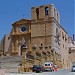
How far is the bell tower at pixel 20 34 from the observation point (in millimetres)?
54250

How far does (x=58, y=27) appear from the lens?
182 feet

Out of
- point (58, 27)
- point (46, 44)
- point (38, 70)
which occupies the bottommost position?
point (38, 70)

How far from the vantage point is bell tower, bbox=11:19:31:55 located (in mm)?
54250

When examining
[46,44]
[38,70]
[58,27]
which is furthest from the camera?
[58,27]

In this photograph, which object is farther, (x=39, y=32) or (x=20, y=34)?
(x=20, y=34)

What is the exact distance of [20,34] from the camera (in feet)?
181

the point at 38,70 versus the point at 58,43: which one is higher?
the point at 58,43

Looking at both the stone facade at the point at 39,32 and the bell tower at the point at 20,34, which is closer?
the stone facade at the point at 39,32

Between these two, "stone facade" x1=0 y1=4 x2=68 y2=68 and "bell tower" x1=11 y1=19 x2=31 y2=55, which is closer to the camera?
"stone facade" x1=0 y1=4 x2=68 y2=68

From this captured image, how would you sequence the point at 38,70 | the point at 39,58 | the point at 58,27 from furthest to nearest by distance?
the point at 58,27, the point at 39,58, the point at 38,70

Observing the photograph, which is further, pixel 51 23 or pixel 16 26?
pixel 16 26

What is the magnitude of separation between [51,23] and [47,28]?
48.0 inches

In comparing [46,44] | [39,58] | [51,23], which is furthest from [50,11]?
[39,58]

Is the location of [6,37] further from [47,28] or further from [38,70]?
[38,70]
